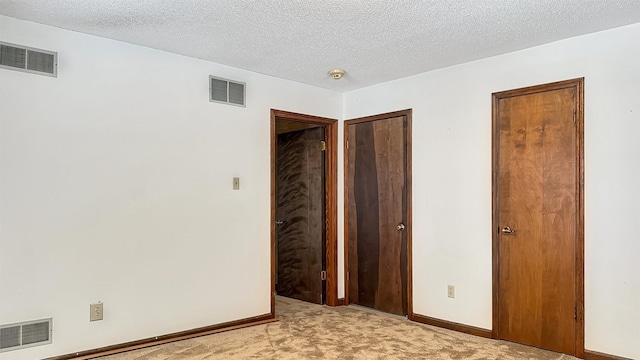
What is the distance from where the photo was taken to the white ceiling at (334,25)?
2.65 meters

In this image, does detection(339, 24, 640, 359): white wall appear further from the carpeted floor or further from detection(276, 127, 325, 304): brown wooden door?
detection(276, 127, 325, 304): brown wooden door

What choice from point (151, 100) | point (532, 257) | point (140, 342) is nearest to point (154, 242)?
point (140, 342)

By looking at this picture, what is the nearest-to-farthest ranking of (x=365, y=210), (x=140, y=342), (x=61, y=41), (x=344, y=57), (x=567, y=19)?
1. (x=567, y=19)
2. (x=61, y=41)
3. (x=140, y=342)
4. (x=344, y=57)
5. (x=365, y=210)

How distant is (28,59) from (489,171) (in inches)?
139

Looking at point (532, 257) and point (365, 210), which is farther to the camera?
point (365, 210)

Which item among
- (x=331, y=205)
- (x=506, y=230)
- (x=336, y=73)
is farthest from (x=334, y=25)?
(x=331, y=205)

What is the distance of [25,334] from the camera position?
2.88m

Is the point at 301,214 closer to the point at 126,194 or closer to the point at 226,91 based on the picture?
the point at 226,91

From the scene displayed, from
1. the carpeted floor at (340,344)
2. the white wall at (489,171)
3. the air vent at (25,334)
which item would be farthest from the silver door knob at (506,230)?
the air vent at (25,334)

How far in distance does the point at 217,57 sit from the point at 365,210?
216cm

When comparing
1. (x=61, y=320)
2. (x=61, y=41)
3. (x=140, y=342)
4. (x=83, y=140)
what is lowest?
(x=140, y=342)

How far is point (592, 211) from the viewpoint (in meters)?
3.11

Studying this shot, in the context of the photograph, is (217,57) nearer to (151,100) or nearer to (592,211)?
(151,100)

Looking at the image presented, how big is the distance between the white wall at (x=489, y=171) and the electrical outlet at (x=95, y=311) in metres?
2.71
